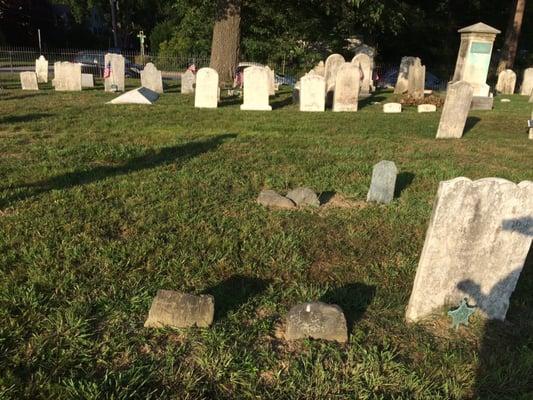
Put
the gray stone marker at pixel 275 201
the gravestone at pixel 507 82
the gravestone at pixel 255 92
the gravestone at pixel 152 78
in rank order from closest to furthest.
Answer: the gray stone marker at pixel 275 201 → the gravestone at pixel 255 92 → the gravestone at pixel 152 78 → the gravestone at pixel 507 82

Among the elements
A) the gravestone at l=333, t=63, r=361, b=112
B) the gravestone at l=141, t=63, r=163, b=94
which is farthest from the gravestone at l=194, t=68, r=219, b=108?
the gravestone at l=141, t=63, r=163, b=94

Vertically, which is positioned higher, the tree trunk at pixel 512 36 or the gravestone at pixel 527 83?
the tree trunk at pixel 512 36

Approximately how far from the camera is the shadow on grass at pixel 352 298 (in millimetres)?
3445

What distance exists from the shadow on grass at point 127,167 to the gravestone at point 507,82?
66.8 feet

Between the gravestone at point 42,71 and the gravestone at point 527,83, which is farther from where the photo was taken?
Result: the gravestone at point 527,83

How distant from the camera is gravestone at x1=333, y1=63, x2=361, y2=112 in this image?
43.6 ft

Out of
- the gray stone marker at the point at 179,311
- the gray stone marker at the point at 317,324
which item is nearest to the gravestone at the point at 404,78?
the gray stone marker at the point at 317,324

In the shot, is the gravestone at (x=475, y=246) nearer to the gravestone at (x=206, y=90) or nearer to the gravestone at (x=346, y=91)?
the gravestone at (x=346, y=91)

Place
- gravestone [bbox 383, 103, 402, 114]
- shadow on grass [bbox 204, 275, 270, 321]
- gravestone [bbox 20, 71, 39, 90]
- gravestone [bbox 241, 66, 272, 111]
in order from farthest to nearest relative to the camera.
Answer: gravestone [bbox 20, 71, 39, 90], gravestone [bbox 383, 103, 402, 114], gravestone [bbox 241, 66, 272, 111], shadow on grass [bbox 204, 275, 270, 321]

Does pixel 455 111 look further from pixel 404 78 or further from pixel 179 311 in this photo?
pixel 404 78

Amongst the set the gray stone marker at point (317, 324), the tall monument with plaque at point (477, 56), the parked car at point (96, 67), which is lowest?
the gray stone marker at point (317, 324)

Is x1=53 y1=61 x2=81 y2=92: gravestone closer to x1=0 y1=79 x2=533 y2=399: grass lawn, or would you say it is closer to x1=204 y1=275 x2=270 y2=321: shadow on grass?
x1=0 y1=79 x2=533 y2=399: grass lawn

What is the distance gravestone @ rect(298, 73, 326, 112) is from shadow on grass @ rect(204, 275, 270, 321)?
33.0ft

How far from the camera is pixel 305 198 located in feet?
18.4
